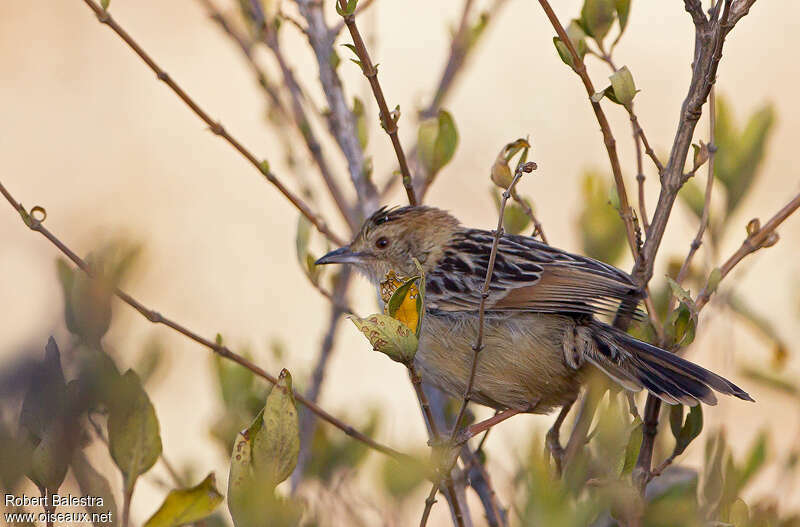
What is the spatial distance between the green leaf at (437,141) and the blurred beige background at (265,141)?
315 cm

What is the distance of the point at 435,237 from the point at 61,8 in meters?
5.77

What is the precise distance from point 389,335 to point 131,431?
65 cm

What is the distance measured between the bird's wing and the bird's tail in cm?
14

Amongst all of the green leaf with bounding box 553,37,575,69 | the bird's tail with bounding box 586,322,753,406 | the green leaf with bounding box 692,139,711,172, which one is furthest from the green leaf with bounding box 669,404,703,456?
the green leaf with bounding box 553,37,575,69

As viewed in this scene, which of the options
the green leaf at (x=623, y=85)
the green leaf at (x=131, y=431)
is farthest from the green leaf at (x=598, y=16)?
the green leaf at (x=131, y=431)

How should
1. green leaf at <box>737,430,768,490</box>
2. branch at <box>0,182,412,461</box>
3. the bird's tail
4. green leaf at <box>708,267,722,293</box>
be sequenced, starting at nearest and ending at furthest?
1. branch at <box>0,182,412,461</box>
2. green leaf at <box>708,267,722,293</box>
3. the bird's tail
4. green leaf at <box>737,430,768,490</box>

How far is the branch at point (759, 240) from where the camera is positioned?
319 cm

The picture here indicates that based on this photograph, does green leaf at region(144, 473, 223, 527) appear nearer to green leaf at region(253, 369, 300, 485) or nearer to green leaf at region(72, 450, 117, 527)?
green leaf at region(253, 369, 300, 485)

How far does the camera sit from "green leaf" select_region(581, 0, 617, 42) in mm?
3295

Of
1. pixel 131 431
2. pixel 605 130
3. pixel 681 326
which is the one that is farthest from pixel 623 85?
pixel 131 431

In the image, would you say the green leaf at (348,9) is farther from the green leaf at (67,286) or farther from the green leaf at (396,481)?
the green leaf at (396,481)

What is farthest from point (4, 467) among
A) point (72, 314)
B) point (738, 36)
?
point (738, 36)

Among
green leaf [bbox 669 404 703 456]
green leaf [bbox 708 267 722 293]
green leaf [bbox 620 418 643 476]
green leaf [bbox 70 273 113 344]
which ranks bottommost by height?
green leaf [bbox 70 273 113 344]

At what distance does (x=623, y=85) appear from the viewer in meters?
2.98
